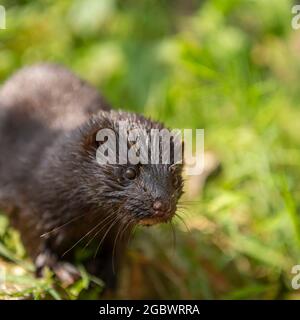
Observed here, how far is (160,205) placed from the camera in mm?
2775

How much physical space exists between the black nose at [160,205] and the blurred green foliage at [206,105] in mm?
673

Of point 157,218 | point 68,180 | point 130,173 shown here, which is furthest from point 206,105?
point 157,218

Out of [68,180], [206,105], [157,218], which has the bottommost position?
[157,218]

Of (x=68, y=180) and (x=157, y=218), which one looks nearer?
(x=157, y=218)

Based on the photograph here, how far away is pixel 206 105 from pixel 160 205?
255 cm

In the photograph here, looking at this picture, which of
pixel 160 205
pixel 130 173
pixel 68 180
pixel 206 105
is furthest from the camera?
pixel 206 105

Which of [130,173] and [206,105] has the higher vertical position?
[206,105]

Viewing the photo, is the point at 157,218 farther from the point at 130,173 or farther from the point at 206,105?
the point at 206,105

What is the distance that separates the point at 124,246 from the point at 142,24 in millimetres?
2914

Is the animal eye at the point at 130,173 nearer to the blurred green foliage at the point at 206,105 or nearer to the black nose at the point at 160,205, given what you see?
the black nose at the point at 160,205

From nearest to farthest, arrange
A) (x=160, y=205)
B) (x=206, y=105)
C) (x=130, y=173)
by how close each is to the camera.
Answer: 1. (x=160, y=205)
2. (x=130, y=173)
3. (x=206, y=105)

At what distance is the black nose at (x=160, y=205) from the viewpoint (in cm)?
278

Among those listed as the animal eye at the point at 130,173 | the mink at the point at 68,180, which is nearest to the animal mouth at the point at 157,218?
the mink at the point at 68,180

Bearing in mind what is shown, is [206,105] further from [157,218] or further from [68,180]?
[157,218]
